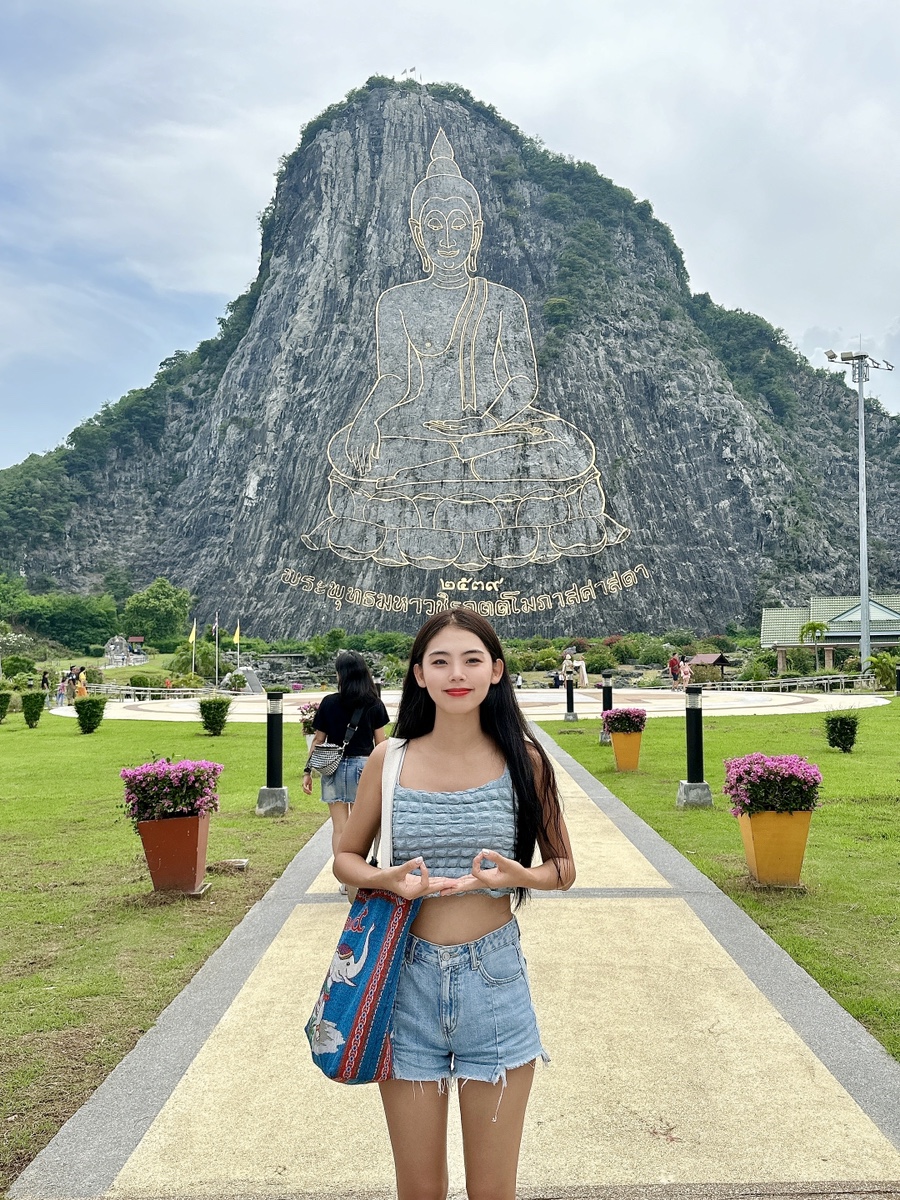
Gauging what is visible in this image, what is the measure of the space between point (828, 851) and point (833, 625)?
3425 cm

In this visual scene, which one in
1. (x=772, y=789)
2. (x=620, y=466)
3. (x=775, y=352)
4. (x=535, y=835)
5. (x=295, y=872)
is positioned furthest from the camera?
(x=775, y=352)

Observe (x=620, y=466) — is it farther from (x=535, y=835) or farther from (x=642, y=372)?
(x=535, y=835)

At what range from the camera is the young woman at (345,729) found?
5.38 m

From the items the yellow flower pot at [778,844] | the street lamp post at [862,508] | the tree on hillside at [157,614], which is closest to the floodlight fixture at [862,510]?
the street lamp post at [862,508]

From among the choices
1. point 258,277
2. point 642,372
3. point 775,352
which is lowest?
point 642,372

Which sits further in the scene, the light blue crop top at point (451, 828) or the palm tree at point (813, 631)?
the palm tree at point (813, 631)

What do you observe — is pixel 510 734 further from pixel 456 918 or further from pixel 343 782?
pixel 343 782

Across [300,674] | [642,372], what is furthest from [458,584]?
[642,372]

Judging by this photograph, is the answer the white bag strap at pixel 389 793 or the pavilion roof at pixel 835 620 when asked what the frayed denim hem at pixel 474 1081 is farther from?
the pavilion roof at pixel 835 620

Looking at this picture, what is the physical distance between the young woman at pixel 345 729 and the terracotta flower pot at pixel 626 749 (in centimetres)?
641

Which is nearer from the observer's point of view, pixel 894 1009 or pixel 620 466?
pixel 894 1009

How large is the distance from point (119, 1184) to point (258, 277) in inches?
3207

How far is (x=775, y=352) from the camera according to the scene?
76750 millimetres

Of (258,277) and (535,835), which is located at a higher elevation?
(258,277)
